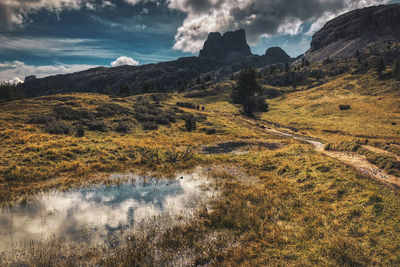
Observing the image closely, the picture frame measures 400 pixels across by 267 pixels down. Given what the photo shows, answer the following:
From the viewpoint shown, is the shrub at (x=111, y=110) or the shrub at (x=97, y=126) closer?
the shrub at (x=97, y=126)

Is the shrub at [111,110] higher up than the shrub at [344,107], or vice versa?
the shrub at [111,110]

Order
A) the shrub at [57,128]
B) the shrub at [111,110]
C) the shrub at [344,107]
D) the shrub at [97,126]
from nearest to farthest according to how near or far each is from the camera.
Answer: the shrub at [57,128]
the shrub at [97,126]
the shrub at [111,110]
the shrub at [344,107]

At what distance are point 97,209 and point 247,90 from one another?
6547 cm

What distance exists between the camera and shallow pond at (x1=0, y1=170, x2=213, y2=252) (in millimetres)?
7227

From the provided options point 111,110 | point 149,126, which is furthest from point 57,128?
point 111,110

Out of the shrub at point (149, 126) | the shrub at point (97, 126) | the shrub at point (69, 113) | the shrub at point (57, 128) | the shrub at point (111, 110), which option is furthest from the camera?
the shrub at point (111, 110)

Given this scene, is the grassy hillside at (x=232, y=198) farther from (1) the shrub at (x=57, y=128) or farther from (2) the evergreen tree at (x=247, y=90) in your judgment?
(2) the evergreen tree at (x=247, y=90)

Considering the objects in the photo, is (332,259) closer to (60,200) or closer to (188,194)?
(188,194)

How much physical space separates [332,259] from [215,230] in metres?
4.19

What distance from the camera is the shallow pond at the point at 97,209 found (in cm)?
723

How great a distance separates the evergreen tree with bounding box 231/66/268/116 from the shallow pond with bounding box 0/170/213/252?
5999 centimetres

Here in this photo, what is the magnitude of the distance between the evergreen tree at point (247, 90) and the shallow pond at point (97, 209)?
2362 inches

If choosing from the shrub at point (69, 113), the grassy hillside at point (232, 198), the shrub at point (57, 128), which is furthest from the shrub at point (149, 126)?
the shrub at point (57, 128)

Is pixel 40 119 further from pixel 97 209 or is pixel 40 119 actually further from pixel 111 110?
pixel 97 209
